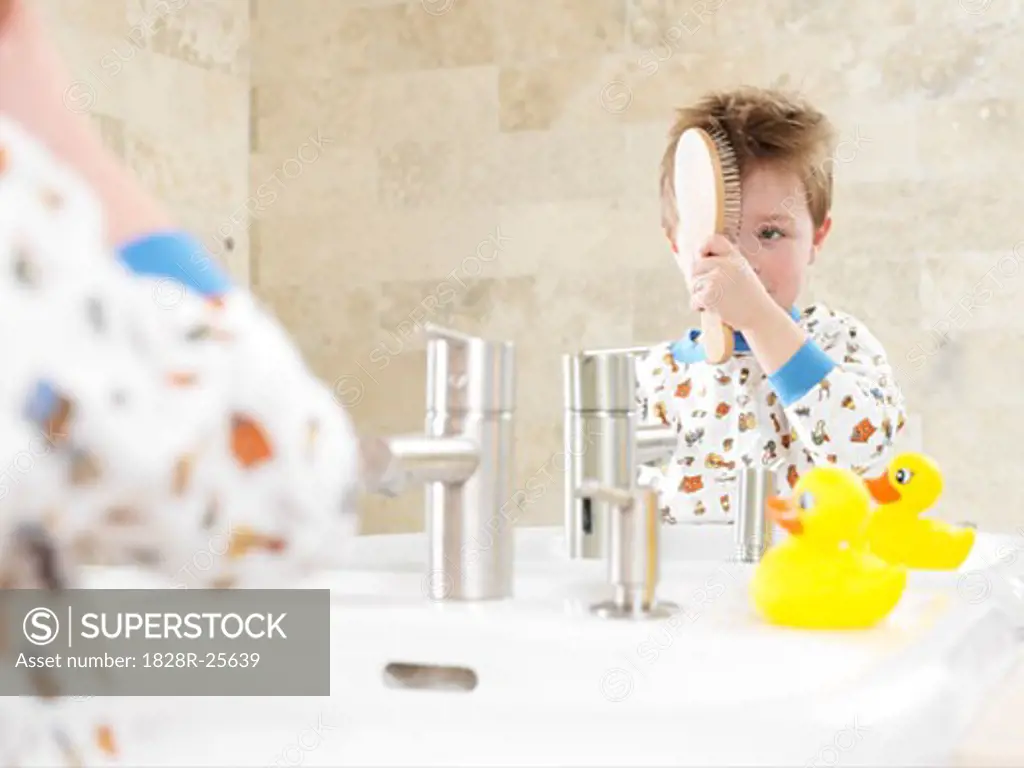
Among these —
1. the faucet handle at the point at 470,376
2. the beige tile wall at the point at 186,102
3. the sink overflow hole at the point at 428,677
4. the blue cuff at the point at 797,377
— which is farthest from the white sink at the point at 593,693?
the beige tile wall at the point at 186,102

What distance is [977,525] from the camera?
104cm

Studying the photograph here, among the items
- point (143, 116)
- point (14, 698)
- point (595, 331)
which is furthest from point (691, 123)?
point (14, 698)

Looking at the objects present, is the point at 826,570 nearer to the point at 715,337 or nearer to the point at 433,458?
the point at 433,458

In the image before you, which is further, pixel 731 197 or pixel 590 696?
pixel 731 197

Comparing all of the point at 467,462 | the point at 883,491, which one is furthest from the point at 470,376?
the point at 883,491

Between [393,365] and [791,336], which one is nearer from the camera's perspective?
[791,336]

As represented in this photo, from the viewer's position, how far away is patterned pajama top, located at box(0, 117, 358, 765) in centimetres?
21

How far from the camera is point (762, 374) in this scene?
3.00ft

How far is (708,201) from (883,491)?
0.94ft

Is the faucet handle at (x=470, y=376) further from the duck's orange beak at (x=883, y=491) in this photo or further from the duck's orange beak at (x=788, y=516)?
the duck's orange beak at (x=883, y=491)

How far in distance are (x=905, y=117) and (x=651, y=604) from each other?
24.6 inches

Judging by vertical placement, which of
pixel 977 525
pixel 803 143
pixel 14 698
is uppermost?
pixel 803 143

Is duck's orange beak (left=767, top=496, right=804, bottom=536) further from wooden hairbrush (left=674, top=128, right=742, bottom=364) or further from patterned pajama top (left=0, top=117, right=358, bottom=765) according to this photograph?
patterned pajama top (left=0, top=117, right=358, bottom=765)

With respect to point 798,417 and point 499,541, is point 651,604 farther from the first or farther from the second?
point 798,417
